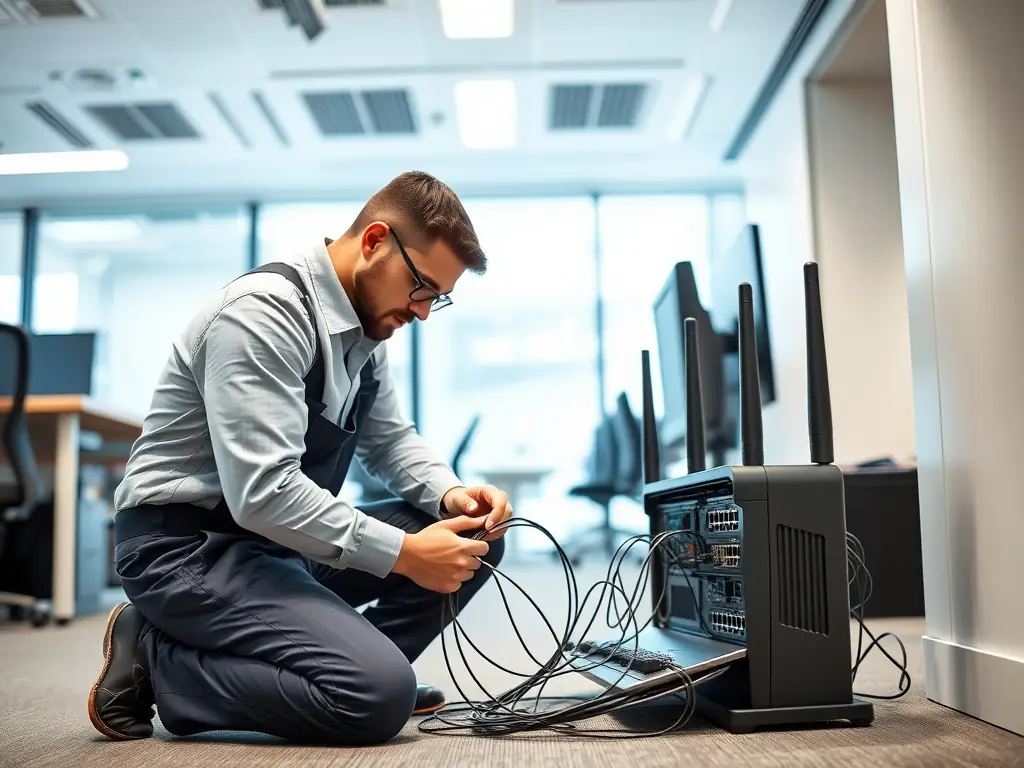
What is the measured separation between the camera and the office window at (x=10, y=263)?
6.92 meters

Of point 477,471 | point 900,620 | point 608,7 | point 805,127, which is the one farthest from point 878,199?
point 477,471

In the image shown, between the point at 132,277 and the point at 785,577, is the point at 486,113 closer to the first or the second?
the point at 132,277

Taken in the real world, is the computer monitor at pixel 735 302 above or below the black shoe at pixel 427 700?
above

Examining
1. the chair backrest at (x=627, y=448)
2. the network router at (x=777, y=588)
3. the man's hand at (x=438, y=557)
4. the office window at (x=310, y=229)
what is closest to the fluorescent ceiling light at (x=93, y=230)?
the office window at (x=310, y=229)

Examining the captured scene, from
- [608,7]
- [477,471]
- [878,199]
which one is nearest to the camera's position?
[878,199]

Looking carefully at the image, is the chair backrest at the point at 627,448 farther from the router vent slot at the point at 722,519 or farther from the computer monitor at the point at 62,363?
the router vent slot at the point at 722,519

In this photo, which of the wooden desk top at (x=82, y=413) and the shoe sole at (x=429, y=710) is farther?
the wooden desk top at (x=82, y=413)

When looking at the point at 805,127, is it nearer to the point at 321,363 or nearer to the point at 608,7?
the point at 608,7

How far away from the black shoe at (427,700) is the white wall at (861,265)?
104 inches

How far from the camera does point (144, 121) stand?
5441 mm

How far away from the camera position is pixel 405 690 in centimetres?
125

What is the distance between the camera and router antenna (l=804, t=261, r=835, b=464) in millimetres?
1287

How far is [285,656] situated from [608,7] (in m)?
3.71

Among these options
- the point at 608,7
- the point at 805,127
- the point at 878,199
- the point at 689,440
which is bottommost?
the point at 689,440
